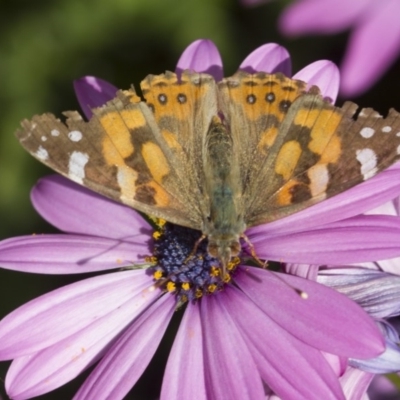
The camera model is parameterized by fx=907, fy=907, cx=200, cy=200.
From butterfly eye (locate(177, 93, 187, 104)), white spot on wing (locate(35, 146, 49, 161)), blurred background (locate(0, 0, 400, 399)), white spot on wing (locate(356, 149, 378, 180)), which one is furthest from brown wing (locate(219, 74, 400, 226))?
blurred background (locate(0, 0, 400, 399))

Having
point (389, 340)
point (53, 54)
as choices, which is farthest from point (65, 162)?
point (53, 54)

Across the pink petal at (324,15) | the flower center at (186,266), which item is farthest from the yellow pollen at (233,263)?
the pink petal at (324,15)

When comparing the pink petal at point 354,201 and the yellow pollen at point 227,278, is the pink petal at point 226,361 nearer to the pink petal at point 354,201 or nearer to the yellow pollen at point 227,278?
the yellow pollen at point 227,278

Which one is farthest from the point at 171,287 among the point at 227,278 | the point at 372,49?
the point at 372,49

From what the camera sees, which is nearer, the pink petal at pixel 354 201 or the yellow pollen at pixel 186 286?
the pink petal at pixel 354 201

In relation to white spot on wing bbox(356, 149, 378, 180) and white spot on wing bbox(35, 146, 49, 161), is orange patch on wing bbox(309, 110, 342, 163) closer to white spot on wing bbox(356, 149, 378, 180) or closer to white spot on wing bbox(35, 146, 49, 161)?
white spot on wing bbox(356, 149, 378, 180)

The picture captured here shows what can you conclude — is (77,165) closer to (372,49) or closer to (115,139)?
(115,139)

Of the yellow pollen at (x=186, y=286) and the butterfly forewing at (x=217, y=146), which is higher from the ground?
the butterfly forewing at (x=217, y=146)

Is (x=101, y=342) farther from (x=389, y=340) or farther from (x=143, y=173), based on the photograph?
(x=389, y=340)
